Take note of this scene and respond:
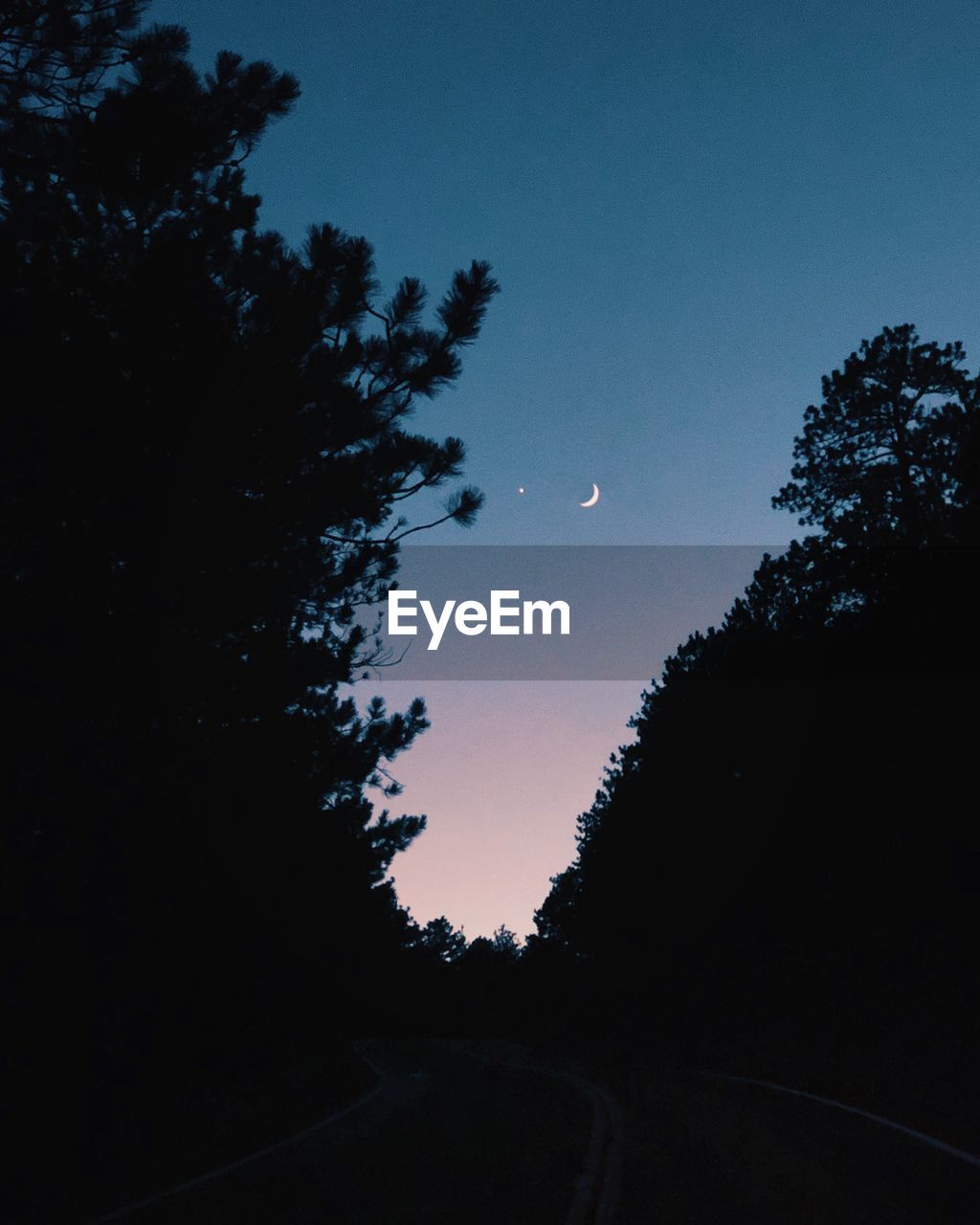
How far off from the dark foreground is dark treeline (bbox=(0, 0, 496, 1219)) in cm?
160

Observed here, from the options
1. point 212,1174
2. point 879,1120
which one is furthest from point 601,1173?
point 879,1120

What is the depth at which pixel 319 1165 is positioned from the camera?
11875mm

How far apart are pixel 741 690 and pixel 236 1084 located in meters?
24.9

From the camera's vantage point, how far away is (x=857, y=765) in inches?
1260

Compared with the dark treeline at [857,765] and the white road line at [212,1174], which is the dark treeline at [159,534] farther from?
the dark treeline at [857,765]

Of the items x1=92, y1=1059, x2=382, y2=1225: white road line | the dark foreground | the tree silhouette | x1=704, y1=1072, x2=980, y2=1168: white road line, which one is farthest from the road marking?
the tree silhouette

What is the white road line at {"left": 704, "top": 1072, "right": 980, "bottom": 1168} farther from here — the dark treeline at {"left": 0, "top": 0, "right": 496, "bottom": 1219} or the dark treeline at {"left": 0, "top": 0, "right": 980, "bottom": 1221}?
the dark treeline at {"left": 0, "top": 0, "right": 496, "bottom": 1219}

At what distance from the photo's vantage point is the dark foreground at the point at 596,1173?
845cm

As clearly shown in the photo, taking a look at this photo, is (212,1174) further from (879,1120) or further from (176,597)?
(879,1120)

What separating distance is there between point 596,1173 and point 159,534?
8.40 m

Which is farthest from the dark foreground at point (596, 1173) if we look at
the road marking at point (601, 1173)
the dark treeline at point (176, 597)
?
the dark treeline at point (176, 597)

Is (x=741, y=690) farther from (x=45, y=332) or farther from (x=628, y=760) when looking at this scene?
(x=45, y=332)

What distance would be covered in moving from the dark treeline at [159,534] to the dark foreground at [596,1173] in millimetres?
1604

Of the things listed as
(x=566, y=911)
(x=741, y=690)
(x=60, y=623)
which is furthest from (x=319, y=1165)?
(x=566, y=911)
